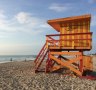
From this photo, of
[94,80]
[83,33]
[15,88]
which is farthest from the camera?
[83,33]

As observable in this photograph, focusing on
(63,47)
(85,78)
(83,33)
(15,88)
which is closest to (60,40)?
(63,47)

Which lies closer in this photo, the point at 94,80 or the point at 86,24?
the point at 94,80

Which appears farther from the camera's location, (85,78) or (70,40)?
(70,40)

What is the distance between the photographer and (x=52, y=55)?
57.9 feet

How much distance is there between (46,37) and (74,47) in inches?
101

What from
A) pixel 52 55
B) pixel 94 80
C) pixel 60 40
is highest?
pixel 60 40

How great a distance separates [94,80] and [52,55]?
4358mm

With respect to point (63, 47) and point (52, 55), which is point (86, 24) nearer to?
point (63, 47)

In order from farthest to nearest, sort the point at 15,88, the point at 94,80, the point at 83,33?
the point at 83,33 → the point at 94,80 → the point at 15,88

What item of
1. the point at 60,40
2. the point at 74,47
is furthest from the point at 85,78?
the point at 60,40

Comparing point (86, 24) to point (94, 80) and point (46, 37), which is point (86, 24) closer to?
point (46, 37)

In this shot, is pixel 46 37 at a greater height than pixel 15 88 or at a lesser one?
greater

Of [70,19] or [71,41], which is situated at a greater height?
[70,19]

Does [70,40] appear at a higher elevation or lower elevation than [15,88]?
higher
